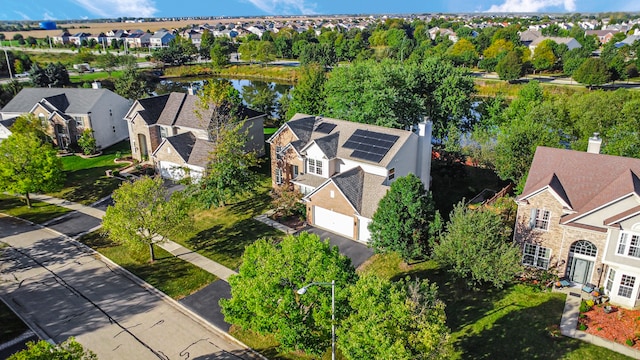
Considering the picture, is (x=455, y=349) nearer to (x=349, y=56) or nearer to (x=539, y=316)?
(x=539, y=316)

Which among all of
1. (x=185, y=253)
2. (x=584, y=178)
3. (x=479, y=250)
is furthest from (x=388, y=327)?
(x=185, y=253)

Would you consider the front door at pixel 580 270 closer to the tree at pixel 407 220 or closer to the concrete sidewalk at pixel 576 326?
the concrete sidewalk at pixel 576 326

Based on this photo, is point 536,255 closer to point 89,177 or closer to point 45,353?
point 45,353

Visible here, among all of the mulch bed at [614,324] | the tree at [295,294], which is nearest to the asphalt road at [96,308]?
the tree at [295,294]

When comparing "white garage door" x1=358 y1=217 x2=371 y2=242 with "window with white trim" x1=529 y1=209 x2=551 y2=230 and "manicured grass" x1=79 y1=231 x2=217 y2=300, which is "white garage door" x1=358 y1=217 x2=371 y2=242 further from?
"manicured grass" x1=79 y1=231 x2=217 y2=300

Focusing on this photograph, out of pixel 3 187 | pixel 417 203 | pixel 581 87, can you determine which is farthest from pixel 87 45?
pixel 417 203

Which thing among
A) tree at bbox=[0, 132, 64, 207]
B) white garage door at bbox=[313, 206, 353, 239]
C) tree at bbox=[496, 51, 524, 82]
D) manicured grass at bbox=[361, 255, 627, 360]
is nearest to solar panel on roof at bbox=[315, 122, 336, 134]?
white garage door at bbox=[313, 206, 353, 239]

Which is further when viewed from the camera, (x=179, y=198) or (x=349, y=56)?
(x=349, y=56)
